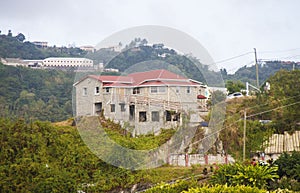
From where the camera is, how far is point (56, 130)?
908 centimetres

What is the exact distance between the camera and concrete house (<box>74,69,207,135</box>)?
999cm

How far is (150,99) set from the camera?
10141mm

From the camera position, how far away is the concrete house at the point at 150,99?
9992 mm

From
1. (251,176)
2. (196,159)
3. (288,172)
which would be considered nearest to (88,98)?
(196,159)

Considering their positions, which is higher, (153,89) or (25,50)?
(25,50)

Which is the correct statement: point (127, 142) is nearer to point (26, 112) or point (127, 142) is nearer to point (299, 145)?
point (299, 145)

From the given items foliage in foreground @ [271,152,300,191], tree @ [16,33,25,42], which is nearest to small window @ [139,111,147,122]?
foliage in foreground @ [271,152,300,191]

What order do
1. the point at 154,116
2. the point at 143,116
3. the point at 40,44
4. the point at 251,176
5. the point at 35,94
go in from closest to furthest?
the point at 251,176, the point at 154,116, the point at 143,116, the point at 35,94, the point at 40,44

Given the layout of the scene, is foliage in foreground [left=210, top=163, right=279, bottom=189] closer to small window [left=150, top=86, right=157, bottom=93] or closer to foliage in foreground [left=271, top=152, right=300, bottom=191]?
foliage in foreground [left=271, top=152, right=300, bottom=191]

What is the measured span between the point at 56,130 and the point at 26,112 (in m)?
5.97

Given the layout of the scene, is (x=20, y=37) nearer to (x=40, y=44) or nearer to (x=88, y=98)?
(x=40, y=44)

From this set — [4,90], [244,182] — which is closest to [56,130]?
[244,182]

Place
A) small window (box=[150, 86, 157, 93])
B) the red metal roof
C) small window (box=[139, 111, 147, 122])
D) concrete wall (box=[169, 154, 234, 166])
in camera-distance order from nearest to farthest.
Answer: concrete wall (box=[169, 154, 234, 166]) < the red metal roof < small window (box=[139, 111, 147, 122]) < small window (box=[150, 86, 157, 93])

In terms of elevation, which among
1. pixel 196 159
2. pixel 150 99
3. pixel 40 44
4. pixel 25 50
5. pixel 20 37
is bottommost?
pixel 196 159
